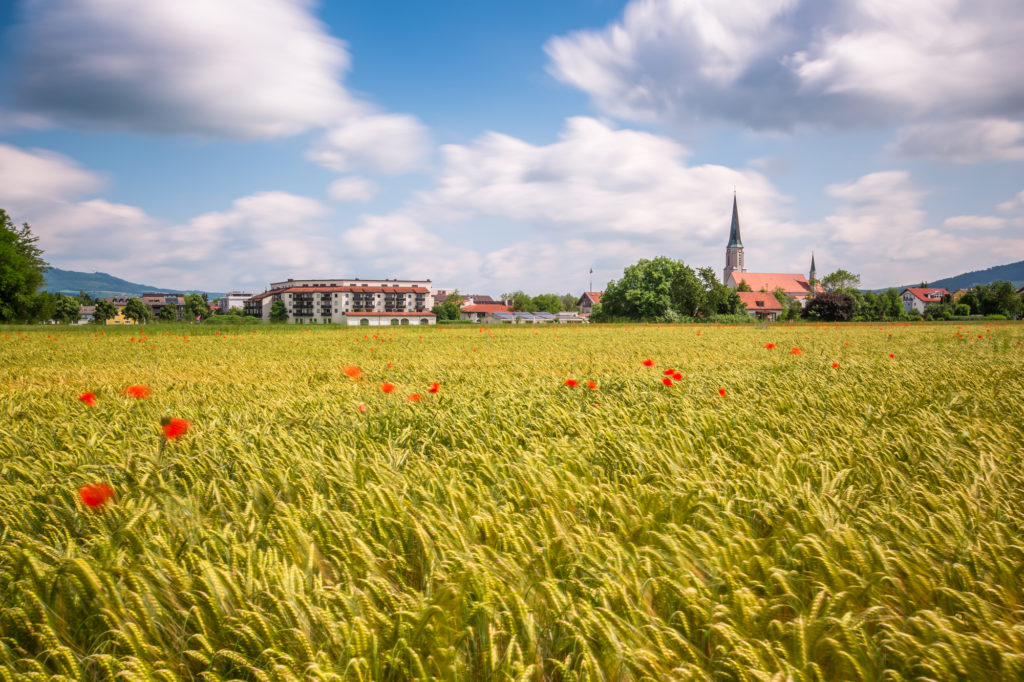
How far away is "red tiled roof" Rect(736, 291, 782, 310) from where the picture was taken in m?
116

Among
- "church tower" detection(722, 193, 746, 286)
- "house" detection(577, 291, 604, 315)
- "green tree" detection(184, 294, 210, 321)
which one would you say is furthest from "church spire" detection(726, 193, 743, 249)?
"green tree" detection(184, 294, 210, 321)

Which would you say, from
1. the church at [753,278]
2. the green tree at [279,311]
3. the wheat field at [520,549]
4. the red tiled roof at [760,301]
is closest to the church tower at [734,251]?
the church at [753,278]

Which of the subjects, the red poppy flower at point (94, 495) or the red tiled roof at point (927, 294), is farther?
the red tiled roof at point (927, 294)

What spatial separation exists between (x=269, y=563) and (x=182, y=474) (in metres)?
1.42

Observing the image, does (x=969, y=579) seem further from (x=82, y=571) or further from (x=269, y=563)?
(x=82, y=571)

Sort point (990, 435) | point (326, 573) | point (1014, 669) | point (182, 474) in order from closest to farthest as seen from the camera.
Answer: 1. point (1014, 669)
2. point (326, 573)
3. point (182, 474)
4. point (990, 435)

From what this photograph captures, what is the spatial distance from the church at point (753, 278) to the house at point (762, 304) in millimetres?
4298

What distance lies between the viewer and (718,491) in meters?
2.25

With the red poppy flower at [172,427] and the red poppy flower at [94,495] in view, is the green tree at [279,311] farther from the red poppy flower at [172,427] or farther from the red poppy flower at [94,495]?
the red poppy flower at [94,495]

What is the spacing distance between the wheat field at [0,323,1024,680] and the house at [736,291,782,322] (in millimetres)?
120256

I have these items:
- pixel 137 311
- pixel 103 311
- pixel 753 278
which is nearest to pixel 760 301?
pixel 753 278

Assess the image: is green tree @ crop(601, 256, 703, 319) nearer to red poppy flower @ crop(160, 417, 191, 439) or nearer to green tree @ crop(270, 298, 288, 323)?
red poppy flower @ crop(160, 417, 191, 439)

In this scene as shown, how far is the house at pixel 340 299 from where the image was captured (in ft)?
514

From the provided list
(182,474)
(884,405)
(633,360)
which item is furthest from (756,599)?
(633,360)
